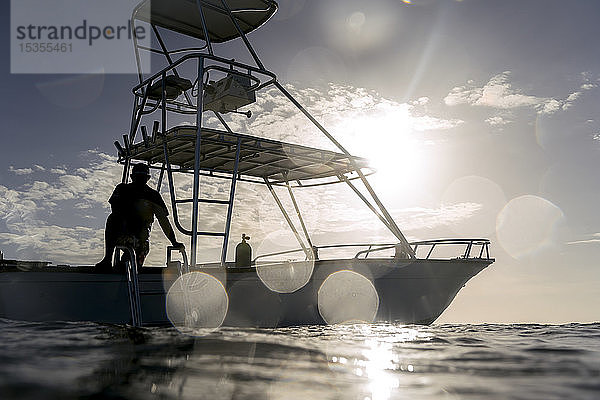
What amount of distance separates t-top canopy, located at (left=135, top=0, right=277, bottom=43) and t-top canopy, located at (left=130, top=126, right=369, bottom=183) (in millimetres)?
A: 3238

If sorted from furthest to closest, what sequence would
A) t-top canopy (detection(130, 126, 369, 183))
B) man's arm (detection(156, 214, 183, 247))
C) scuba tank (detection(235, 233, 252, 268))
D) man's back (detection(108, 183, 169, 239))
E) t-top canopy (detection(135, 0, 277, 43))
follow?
scuba tank (detection(235, 233, 252, 268)) < t-top canopy (detection(135, 0, 277, 43)) < t-top canopy (detection(130, 126, 369, 183)) < man's arm (detection(156, 214, 183, 247)) < man's back (detection(108, 183, 169, 239))

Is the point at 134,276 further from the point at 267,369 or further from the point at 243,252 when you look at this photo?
the point at 243,252

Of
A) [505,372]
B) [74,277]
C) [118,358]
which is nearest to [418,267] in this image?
[74,277]

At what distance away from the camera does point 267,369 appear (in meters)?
2.47

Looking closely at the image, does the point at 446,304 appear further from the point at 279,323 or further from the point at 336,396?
the point at 336,396

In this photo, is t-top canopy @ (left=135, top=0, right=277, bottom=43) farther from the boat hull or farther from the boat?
the boat hull

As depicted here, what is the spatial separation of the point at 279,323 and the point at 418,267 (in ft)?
10.9

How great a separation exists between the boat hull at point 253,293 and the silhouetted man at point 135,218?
1.68 ft

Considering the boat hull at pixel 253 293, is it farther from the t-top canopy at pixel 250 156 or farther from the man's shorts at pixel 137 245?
the t-top canopy at pixel 250 156

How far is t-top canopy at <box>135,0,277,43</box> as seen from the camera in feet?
35.9

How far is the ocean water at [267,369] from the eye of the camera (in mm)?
1947

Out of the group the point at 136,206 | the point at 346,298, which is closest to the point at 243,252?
the point at 346,298

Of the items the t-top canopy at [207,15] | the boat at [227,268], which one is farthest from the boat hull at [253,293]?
the t-top canopy at [207,15]

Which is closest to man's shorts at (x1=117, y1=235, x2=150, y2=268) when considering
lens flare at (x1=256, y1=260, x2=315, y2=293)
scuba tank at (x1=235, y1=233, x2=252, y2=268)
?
lens flare at (x1=256, y1=260, x2=315, y2=293)
